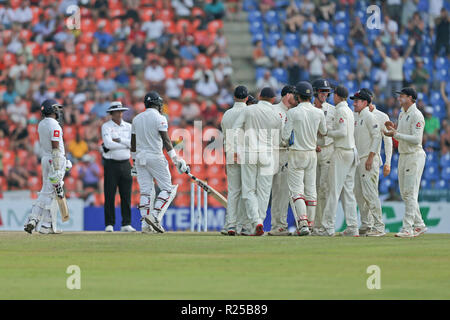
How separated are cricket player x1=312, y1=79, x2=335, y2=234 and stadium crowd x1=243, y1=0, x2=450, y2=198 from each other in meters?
10.0

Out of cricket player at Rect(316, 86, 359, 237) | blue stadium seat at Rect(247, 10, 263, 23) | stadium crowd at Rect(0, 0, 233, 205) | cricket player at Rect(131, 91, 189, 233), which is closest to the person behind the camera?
cricket player at Rect(316, 86, 359, 237)

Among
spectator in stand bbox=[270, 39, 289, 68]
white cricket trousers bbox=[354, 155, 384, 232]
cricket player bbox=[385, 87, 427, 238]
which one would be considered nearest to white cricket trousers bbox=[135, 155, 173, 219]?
white cricket trousers bbox=[354, 155, 384, 232]

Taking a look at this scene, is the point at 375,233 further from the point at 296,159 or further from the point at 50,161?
the point at 50,161

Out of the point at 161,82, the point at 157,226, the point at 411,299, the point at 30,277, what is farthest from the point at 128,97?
the point at 411,299

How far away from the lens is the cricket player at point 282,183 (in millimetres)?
18734

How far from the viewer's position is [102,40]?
31500 mm

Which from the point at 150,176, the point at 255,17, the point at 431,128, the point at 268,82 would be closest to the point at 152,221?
the point at 150,176

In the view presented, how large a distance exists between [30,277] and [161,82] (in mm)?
18708

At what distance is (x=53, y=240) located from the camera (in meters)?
17.4

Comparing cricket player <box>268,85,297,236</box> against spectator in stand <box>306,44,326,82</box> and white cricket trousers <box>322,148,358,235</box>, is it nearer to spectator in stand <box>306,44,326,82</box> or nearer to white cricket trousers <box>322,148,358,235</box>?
white cricket trousers <box>322,148,358,235</box>

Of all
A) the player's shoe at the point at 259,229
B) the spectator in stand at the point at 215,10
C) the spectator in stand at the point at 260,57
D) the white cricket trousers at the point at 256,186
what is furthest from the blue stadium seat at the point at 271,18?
the player's shoe at the point at 259,229

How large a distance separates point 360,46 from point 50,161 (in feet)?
48.2

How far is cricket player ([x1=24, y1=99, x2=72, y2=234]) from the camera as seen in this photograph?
1853cm

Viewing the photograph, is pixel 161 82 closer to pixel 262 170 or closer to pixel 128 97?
pixel 128 97
